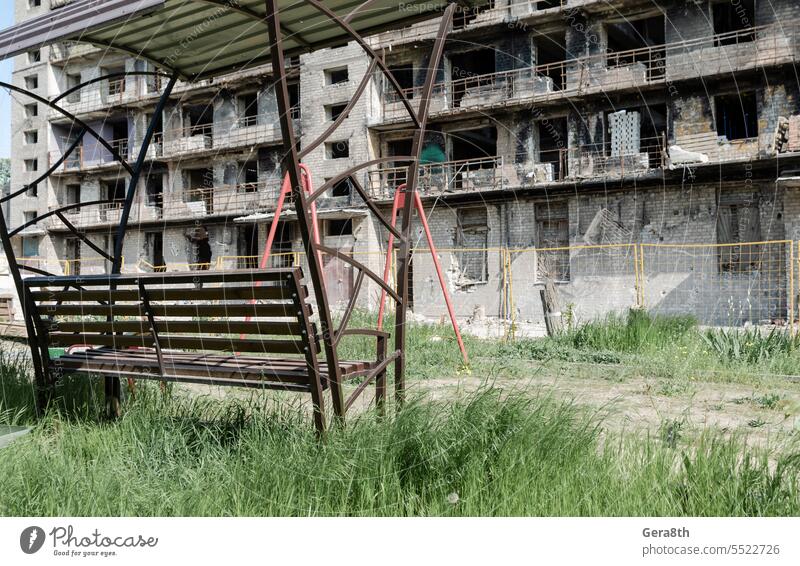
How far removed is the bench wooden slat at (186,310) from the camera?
298 centimetres

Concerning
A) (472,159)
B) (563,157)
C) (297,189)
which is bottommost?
(297,189)

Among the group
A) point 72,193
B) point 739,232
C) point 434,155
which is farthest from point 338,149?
point 72,193

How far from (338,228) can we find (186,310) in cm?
2248

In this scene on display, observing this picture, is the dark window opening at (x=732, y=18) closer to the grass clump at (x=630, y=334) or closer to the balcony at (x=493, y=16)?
the balcony at (x=493, y=16)

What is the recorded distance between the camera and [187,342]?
3.38 meters

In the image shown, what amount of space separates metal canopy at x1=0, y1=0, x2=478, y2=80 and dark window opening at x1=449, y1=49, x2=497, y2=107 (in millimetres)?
18880

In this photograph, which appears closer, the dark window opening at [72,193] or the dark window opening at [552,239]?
the dark window opening at [552,239]

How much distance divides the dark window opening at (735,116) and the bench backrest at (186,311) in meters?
18.9

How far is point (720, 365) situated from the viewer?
21.3 feet

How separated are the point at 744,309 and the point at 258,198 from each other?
18869mm

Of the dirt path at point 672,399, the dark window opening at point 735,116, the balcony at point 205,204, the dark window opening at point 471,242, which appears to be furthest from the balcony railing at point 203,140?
the dirt path at point 672,399

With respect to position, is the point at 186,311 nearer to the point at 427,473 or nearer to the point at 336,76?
the point at 427,473

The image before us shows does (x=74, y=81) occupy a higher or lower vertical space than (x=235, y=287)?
higher

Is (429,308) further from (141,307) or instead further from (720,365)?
(141,307)
